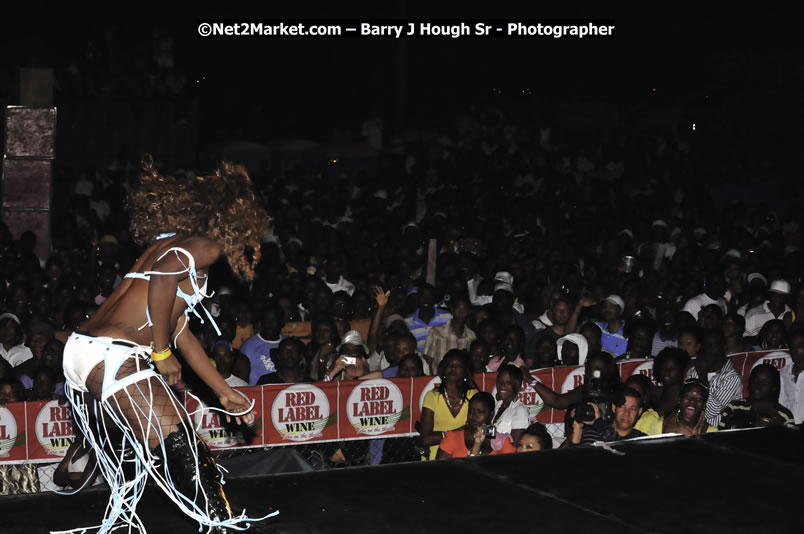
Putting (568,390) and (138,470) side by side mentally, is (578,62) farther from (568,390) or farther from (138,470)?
(138,470)

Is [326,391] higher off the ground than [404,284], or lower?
lower

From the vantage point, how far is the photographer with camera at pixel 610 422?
21.4ft

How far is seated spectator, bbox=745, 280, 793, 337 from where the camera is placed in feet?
31.2

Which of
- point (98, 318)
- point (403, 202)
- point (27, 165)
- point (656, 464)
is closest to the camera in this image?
point (98, 318)

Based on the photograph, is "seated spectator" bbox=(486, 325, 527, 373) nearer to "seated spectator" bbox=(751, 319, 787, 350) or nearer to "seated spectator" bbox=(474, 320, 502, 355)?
"seated spectator" bbox=(474, 320, 502, 355)

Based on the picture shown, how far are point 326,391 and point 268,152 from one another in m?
11.0

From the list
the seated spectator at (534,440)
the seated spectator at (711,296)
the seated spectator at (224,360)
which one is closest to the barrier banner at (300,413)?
the seated spectator at (224,360)

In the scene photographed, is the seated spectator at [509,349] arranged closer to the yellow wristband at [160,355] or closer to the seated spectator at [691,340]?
the seated spectator at [691,340]

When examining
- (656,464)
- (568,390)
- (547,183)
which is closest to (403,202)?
(547,183)

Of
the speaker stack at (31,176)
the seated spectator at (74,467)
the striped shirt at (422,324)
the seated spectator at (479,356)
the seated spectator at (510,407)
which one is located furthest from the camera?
the speaker stack at (31,176)

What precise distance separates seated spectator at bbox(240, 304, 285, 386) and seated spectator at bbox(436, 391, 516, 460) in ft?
5.86

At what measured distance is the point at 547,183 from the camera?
16.8 meters

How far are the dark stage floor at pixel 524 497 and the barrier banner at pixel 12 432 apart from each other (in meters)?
1.70

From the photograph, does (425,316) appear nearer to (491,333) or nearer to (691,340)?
(491,333)
